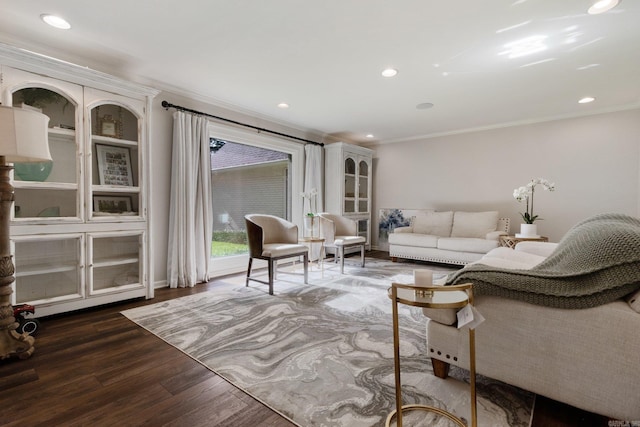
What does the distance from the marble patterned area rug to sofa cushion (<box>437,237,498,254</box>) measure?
171 centimetres

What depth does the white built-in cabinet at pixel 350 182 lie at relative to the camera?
5.32 meters

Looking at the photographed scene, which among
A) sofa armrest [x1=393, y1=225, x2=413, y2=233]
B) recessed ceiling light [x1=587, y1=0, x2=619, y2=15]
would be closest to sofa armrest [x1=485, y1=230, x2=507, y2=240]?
sofa armrest [x1=393, y1=225, x2=413, y2=233]

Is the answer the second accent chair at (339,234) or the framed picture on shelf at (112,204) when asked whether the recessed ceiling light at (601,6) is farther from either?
the framed picture on shelf at (112,204)

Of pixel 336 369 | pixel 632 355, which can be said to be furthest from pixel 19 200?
pixel 632 355

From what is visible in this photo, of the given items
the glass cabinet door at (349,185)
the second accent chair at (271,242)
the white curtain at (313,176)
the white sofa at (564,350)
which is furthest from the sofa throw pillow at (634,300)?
the glass cabinet door at (349,185)

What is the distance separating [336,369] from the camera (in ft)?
5.54

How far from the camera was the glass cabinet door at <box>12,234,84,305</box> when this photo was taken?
228cm

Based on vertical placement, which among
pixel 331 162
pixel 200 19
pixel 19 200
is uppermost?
pixel 200 19

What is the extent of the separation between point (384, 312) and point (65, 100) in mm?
3248

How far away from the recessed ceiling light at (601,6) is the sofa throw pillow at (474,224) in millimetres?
3040

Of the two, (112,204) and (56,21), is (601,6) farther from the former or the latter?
(112,204)

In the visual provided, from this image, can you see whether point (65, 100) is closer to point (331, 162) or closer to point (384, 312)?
point (384, 312)

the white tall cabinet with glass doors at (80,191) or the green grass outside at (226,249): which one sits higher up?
the white tall cabinet with glass doors at (80,191)

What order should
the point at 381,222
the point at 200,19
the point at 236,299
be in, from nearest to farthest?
the point at 200,19
the point at 236,299
the point at 381,222
